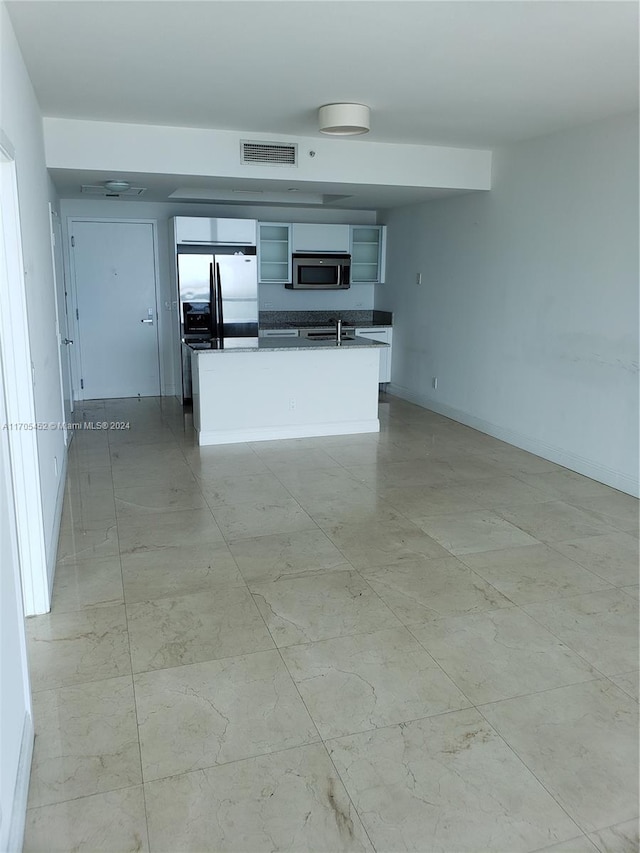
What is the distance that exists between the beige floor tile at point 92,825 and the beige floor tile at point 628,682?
1.74m

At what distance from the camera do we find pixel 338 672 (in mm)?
2596

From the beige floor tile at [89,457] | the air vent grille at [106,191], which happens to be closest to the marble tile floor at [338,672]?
the beige floor tile at [89,457]

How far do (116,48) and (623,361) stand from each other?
12.0 ft

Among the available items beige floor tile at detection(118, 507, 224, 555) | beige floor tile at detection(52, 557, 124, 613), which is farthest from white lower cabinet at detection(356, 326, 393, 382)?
beige floor tile at detection(52, 557, 124, 613)

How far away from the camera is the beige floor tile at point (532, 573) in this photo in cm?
326

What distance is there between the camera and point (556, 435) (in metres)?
5.47

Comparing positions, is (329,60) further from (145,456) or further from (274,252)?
(274,252)

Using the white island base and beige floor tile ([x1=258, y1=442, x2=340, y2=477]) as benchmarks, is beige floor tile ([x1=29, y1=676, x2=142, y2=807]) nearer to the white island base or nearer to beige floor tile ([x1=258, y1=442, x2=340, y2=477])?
beige floor tile ([x1=258, y1=442, x2=340, y2=477])

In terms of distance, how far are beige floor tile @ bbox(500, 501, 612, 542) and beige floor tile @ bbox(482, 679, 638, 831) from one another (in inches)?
59.6

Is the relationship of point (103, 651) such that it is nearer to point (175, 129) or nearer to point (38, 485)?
point (38, 485)

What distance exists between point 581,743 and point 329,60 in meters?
3.25

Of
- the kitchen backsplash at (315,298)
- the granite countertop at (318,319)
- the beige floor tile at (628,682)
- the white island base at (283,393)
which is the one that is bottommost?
the beige floor tile at (628,682)

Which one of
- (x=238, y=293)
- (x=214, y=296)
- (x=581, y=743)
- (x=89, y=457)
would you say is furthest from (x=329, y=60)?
(x=238, y=293)

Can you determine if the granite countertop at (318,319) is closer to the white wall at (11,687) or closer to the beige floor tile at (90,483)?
the beige floor tile at (90,483)
